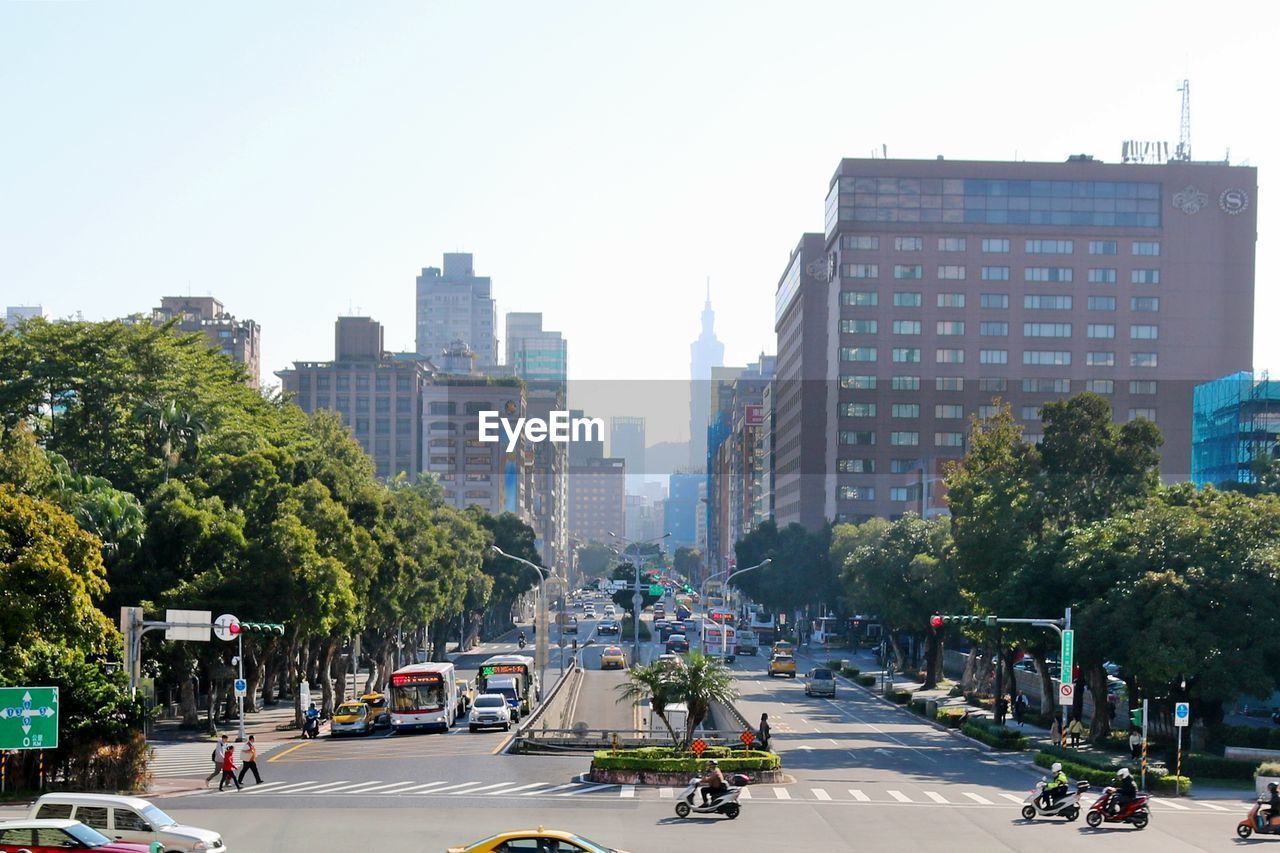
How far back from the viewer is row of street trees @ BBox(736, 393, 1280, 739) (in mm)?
54719

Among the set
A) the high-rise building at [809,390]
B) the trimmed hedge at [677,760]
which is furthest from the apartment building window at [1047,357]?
the trimmed hedge at [677,760]

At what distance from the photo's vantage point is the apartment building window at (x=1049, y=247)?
527ft

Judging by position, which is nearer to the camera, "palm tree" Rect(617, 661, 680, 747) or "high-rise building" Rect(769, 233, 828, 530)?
"palm tree" Rect(617, 661, 680, 747)

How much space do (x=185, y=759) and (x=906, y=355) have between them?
4721 inches

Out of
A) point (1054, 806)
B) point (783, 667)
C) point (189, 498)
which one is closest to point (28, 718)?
point (189, 498)

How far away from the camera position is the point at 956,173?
531ft

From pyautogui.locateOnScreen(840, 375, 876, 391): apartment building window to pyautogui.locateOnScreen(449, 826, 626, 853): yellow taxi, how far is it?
13913 centimetres

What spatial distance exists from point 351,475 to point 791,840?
50454 mm

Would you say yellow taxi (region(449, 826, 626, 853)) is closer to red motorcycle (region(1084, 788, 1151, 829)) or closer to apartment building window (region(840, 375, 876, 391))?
red motorcycle (region(1084, 788, 1151, 829))

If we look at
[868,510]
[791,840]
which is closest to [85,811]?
[791,840]

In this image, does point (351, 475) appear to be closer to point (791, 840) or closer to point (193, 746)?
point (193, 746)

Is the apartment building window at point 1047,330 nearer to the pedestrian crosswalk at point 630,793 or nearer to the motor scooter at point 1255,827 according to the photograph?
the pedestrian crosswalk at point 630,793

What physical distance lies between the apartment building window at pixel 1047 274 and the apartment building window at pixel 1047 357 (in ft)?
25.9

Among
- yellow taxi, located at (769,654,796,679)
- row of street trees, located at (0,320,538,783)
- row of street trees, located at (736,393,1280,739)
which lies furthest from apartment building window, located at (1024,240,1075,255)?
row of street trees, located at (0,320,538,783)
